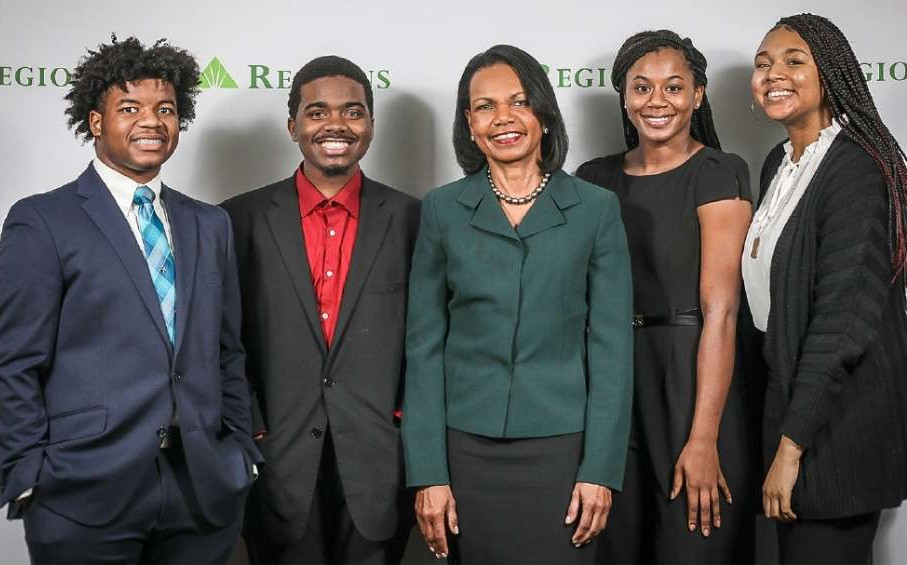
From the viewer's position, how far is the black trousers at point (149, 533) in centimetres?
232

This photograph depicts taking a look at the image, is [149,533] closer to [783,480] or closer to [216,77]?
[783,480]

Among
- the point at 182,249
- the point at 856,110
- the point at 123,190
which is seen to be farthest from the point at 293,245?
the point at 856,110

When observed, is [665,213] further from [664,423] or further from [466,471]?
[466,471]

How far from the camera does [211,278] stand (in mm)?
2555

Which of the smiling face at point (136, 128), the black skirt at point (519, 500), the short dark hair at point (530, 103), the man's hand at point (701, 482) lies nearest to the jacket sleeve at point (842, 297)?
the man's hand at point (701, 482)

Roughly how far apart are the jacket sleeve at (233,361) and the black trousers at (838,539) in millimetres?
1373

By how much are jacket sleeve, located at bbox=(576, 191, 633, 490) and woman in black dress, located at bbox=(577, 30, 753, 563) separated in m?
0.33

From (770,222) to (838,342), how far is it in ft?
1.36

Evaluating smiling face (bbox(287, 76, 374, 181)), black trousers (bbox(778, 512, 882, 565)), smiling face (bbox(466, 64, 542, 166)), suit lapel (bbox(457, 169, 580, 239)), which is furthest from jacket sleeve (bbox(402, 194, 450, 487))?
black trousers (bbox(778, 512, 882, 565))

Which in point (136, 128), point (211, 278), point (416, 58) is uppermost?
point (416, 58)

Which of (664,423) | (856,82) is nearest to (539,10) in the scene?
(856,82)

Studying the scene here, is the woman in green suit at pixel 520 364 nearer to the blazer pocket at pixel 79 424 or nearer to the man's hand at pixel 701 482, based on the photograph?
the man's hand at pixel 701 482

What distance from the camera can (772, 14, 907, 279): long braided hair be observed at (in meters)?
2.57

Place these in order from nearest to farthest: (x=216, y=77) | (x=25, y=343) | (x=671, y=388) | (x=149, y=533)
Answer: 1. (x=25, y=343)
2. (x=149, y=533)
3. (x=671, y=388)
4. (x=216, y=77)
